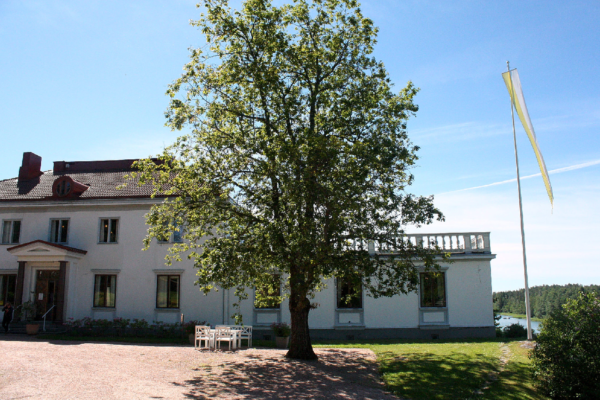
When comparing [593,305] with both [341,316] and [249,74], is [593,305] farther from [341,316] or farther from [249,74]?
[341,316]

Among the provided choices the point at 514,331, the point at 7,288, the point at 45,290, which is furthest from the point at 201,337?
the point at 514,331

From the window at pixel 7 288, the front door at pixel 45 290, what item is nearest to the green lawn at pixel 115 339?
the front door at pixel 45 290

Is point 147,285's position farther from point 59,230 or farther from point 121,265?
point 59,230

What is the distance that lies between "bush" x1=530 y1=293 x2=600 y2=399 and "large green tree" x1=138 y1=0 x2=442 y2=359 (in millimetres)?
3899

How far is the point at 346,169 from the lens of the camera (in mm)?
13602

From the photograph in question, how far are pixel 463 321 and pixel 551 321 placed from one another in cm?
1211

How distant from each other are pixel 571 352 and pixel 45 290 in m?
26.0

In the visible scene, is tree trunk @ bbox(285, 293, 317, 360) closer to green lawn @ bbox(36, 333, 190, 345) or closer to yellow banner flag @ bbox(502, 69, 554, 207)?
green lawn @ bbox(36, 333, 190, 345)

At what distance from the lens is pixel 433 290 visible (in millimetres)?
24391

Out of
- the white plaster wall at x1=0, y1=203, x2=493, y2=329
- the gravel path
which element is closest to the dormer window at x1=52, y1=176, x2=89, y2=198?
the white plaster wall at x1=0, y1=203, x2=493, y2=329

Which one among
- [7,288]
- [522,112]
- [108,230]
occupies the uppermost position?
[522,112]

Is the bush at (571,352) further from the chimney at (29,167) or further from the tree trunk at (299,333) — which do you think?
the chimney at (29,167)

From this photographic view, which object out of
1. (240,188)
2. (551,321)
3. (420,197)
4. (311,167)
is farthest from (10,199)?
(551,321)

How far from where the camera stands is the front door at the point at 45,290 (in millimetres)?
26047
